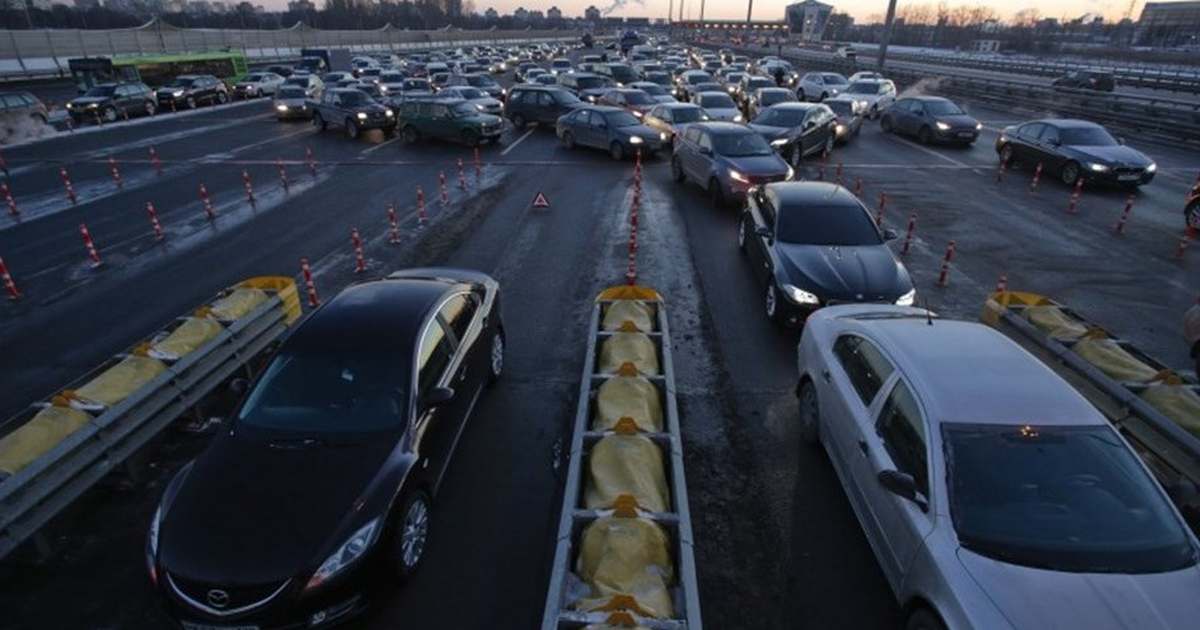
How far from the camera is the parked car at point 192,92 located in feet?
110

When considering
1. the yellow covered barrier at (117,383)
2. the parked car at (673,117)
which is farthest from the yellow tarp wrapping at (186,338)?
the parked car at (673,117)

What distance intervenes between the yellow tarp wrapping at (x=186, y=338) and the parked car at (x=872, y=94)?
27.6m

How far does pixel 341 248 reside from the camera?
12.7 metres

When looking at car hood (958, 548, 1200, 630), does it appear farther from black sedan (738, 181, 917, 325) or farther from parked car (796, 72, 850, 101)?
parked car (796, 72, 850, 101)

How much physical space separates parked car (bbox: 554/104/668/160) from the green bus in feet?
99.2

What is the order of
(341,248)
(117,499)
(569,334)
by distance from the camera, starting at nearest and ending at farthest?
(117,499) → (569,334) → (341,248)

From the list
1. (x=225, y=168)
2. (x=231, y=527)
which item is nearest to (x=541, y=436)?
(x=231, y=527)

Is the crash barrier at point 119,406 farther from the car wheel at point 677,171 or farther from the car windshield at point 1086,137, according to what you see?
the car windshield at point 1086,137

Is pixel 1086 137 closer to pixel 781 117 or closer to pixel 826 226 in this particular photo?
pixel 781 117

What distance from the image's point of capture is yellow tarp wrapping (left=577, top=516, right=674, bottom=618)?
3877mm

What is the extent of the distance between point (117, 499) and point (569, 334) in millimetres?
5405

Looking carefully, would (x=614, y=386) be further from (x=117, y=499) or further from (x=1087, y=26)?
(x=1087, y=26)

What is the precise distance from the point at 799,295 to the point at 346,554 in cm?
646

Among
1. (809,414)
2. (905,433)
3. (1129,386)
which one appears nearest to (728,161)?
(809,414)
